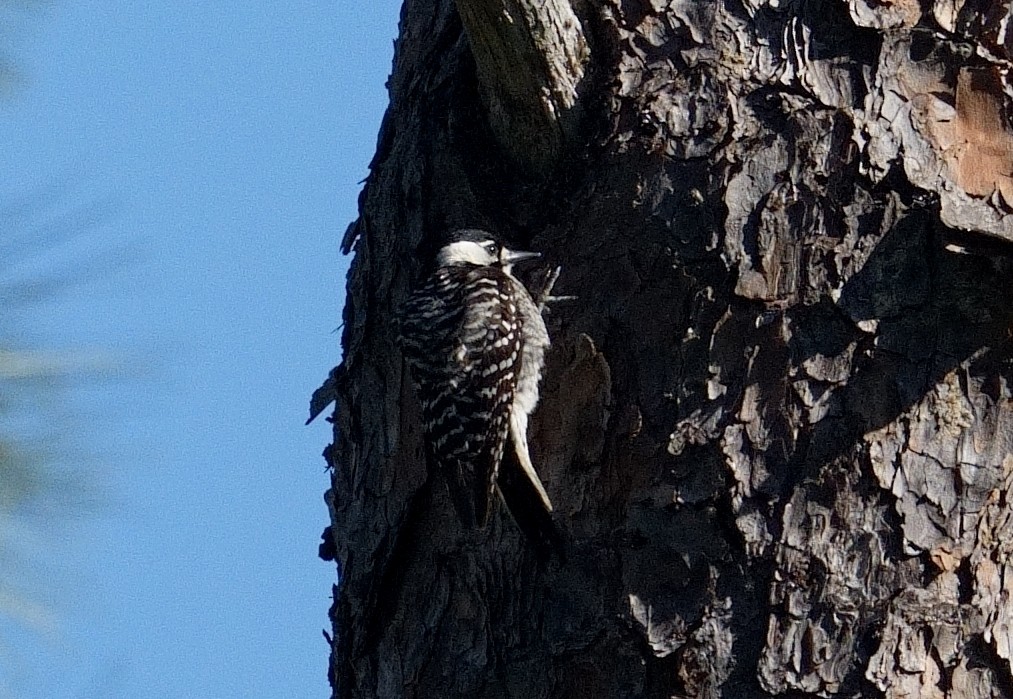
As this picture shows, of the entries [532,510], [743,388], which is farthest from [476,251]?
[743,388]

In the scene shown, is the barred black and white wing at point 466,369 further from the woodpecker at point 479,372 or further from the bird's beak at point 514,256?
the bird's beak at point 514,256

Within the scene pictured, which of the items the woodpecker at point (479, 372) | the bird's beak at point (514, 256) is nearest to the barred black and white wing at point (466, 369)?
the woodpecker at point (479, 372)

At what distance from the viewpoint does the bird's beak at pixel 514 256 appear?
3537 mm

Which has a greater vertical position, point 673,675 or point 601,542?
point 601,542

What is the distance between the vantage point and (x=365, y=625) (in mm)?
3365

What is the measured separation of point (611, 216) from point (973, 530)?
3.43 feet

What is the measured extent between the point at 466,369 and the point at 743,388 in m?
1.08

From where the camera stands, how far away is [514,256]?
11.8 ft

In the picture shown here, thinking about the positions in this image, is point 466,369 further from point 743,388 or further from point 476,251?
point 743,388

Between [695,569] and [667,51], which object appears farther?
[667,51]

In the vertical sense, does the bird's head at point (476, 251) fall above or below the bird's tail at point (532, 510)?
above

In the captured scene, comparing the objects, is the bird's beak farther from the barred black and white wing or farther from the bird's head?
the barred black and white wing

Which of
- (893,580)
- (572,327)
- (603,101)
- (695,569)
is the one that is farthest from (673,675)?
(603,101)

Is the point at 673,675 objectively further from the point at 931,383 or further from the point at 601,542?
the point at 931,383
